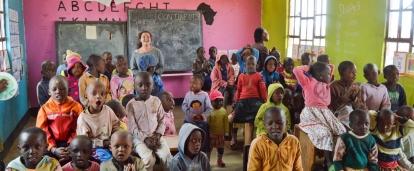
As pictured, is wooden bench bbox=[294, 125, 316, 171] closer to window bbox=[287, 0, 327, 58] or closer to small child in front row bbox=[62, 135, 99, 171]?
small child in front row bbox=[62, 135, 99, 171]

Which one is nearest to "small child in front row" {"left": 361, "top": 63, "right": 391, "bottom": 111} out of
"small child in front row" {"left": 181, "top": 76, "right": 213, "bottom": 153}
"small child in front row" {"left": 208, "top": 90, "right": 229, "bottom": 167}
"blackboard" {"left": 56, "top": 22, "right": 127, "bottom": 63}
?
"small child in front row" {"left": 208, "top": 90, "right": 229, "bottom": 167}

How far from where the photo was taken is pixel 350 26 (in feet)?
17.9

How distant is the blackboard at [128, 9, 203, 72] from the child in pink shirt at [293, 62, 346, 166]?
13.8 feet

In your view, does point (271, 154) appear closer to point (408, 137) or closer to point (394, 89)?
point (408, 137)

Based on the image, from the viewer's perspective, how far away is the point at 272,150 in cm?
242

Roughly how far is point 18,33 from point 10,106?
1313 millimetres

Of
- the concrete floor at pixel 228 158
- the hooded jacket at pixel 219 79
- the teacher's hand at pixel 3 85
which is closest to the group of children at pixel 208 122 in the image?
the concrete floor at pixel 228 158

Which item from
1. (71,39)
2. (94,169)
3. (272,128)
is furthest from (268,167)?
(71,39)

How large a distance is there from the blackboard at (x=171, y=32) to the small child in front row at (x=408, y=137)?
4.73 meters

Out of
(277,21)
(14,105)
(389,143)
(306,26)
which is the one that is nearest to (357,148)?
Result: (389,143)

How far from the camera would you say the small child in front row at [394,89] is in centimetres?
388

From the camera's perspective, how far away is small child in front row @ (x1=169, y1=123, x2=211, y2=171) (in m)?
2.45

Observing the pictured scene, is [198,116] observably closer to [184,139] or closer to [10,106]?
[184,139]

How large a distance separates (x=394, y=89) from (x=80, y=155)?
2.95 m
